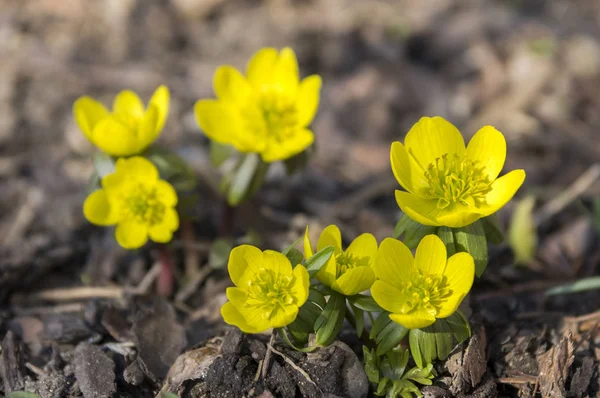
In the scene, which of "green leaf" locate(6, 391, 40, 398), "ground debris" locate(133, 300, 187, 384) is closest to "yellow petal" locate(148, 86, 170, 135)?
"ground debris" locate(133, 300, 187, 384)

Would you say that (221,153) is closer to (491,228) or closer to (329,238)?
(329,238)

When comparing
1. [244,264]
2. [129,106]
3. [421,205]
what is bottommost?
[244,264]

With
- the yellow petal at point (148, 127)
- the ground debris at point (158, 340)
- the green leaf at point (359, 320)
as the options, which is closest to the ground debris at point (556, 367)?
the green leaf at point (359, 320)

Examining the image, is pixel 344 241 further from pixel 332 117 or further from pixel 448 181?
pixel 332 117

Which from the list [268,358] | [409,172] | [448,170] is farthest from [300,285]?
[448,170]

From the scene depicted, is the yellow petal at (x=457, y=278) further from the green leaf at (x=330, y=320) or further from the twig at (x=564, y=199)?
the twig at (x=564, y=199)
